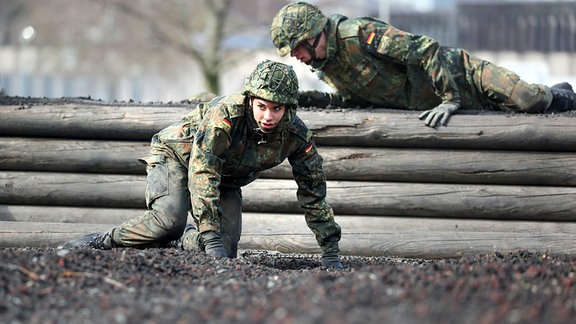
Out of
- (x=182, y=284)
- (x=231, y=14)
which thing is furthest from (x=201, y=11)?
(x=182, y=284)

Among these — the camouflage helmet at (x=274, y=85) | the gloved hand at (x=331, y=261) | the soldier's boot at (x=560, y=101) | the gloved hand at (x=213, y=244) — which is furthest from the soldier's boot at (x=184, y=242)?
the soldier's boot at (x=560, y=101)

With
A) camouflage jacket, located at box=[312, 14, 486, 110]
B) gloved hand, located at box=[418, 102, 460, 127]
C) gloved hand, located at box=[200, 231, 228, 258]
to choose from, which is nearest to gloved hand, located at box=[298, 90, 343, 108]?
camouflage jacket, located at box=[312, 14, 486, 110]

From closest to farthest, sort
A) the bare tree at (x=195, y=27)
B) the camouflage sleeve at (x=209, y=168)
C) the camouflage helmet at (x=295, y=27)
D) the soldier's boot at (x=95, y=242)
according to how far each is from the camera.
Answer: the camouflage sleeve at (x=209, y=168) < the soldier's boot at (x=95, y=242) < the camouflage helmet at (x=295, y=27) < the bare tree at (x=195, y=27)

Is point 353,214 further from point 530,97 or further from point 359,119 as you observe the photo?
point 530,97

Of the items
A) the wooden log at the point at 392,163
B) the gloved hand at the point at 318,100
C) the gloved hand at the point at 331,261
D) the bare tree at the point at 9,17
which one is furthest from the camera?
the bare tree at the point at 9,17

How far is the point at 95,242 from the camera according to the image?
8070 millimetres

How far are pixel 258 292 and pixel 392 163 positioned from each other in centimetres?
405

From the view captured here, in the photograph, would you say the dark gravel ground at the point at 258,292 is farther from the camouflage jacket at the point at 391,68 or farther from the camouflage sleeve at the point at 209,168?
the camouflage jacket at the point at 391,68

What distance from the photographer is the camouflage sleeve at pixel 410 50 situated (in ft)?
32.0

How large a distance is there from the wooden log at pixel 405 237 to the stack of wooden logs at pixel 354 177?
0.04ft

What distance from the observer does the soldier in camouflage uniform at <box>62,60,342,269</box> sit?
7250 mm

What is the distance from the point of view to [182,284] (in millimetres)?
6117

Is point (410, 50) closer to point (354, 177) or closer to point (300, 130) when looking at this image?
A: point (354, 177)

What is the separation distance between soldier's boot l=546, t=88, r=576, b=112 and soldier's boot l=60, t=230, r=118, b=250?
15.0 ft
